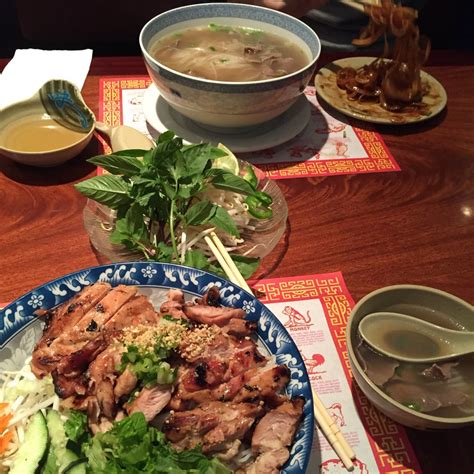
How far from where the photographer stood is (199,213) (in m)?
1.48

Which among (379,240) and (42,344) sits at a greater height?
(42,344)

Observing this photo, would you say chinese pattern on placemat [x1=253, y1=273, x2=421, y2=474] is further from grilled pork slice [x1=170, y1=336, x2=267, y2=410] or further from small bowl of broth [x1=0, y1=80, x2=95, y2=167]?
small bowl of broth [x1=0, y1=80, x2=95, y2=167]

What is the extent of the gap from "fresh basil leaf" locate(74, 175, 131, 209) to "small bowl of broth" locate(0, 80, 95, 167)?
0.29 metres

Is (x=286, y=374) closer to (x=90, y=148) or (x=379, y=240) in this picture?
(x=379, y=240)

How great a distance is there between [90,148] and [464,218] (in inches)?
53.6

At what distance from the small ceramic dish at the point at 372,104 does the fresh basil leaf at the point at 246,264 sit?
0.93 metres

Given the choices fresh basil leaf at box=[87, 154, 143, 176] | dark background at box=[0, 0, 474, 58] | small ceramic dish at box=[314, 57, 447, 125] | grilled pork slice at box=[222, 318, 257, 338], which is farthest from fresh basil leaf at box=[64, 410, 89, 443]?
dark background at box=[0, 0, 474, 58]

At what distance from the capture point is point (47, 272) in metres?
1.46

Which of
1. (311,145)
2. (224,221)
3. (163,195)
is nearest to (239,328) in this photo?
(224,221)

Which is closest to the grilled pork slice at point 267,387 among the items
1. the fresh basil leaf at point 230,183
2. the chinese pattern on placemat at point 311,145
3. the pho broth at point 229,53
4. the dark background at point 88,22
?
the fresh basil leaf at point 230,183

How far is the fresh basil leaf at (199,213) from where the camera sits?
1.48 m

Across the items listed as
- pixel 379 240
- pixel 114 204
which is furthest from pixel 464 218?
pixel 114 204

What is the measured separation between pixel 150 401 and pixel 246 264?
558mm

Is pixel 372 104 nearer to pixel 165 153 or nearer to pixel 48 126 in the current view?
pixel 165 153
